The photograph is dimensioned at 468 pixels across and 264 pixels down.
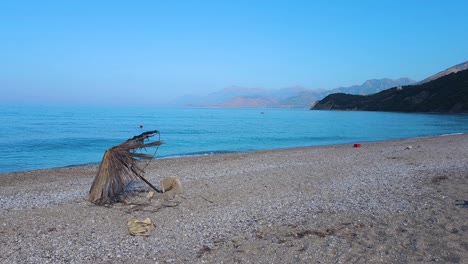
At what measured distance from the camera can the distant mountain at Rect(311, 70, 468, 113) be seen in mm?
104500

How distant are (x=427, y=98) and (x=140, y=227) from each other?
426ft

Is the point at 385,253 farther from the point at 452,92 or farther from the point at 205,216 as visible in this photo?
the point at 452,92

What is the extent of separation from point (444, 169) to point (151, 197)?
1228 centimetres

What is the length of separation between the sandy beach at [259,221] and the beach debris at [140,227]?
0.17 m

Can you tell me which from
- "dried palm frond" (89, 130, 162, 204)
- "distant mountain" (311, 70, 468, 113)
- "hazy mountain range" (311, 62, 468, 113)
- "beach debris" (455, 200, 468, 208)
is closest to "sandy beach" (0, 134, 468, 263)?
"beach debris" (455, 200, 468, 208)

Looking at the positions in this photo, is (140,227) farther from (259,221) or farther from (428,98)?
(428,98)

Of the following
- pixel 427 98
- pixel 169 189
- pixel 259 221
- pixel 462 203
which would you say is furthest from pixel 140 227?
pixel 427 98

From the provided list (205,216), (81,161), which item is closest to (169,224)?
(205,216)

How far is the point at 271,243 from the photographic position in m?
7.37

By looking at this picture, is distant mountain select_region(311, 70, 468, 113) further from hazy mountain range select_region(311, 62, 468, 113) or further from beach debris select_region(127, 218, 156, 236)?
beach debris select_region(127, 218, 156, 236)

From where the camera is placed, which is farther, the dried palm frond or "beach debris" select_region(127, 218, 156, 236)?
the dried palm frond

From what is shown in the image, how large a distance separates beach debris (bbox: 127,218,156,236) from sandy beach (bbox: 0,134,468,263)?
0.17 meters

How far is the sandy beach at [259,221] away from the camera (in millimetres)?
6840

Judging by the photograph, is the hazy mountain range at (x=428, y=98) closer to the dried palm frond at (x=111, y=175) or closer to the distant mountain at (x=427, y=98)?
the distant mountain at (x=427, y=98)
